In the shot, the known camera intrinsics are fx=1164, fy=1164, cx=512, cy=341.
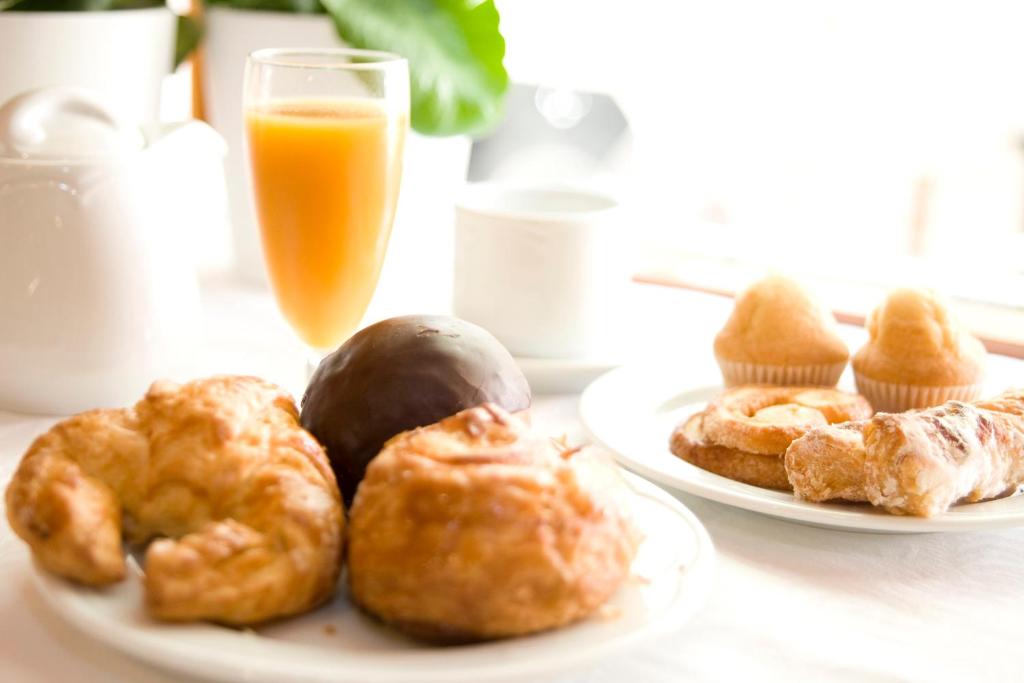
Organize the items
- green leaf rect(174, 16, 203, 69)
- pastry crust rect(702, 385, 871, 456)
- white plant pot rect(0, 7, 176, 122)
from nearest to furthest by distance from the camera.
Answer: pastry crust rect(702, 385, 871, 456) < white plant pot rect(0, 7, 176, 122) < green leaf rect(174, 16, 203, 69)

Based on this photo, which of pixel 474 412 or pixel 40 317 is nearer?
pixel 474 412

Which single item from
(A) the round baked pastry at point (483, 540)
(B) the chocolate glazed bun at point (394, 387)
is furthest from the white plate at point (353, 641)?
(B) the chocolate glazed bun at point (394, 387)

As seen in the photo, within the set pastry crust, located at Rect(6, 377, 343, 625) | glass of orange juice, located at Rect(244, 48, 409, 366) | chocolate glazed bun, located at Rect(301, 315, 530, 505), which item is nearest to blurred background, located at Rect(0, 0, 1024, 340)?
glass of orange juice, located at Rect(244, 48, 409, 366)

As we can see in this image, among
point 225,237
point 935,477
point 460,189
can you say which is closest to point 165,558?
point 935,477

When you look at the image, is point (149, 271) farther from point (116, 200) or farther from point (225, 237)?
point (225, 237)

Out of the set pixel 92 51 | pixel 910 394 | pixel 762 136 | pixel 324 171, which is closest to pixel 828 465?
pixel 910 394

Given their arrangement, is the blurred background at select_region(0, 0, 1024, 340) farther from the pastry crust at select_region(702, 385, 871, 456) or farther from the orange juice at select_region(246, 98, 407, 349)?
the pastry crust at select_region(702, 385, 871, 456)
